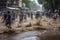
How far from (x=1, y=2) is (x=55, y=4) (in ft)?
46.2

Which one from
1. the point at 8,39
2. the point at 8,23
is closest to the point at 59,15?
the point at 8,23

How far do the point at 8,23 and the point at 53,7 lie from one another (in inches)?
1303

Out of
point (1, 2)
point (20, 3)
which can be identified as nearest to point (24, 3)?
point (20, 3)

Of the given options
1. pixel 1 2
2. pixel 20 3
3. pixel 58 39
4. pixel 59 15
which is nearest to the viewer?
pixel 58 39

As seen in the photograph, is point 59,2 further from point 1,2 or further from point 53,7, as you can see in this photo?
point 1,2

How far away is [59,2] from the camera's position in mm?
48219

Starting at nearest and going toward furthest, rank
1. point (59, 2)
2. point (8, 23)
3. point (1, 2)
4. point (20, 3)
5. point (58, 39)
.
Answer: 1. point (58, 39)
2. point (8, 23)
3. point (59, 2)
4. point (1, 2)
5. point (20, 3)

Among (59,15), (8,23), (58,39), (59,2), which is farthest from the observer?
(59,2)

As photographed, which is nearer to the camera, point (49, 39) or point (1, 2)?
point (49, 39)

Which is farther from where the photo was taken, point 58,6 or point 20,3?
point 20,3

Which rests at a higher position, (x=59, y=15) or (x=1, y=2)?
(x=1, y=2)

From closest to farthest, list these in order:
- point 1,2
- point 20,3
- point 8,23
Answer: point 8,23 → point 1,2 → point 20,3

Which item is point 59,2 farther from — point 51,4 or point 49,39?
point 49,39

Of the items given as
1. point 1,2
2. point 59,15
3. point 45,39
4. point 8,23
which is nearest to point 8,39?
point 45,39
